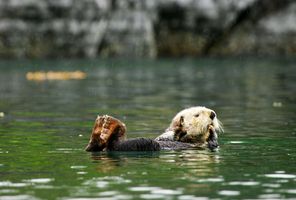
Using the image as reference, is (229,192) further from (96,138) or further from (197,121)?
(197,121)

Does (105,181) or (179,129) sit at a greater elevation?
(179,129)

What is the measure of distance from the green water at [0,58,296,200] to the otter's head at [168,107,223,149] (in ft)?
1.26

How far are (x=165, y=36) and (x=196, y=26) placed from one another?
2.07 meters

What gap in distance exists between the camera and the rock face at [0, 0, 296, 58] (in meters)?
59.3

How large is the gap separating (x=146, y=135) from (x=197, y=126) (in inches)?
127

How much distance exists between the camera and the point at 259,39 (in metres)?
62.2

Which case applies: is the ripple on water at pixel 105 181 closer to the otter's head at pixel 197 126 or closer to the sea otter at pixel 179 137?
the sea otter at pixel 179 137

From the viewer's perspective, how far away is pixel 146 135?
18.9 meters

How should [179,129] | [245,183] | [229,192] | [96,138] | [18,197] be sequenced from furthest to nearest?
[179,129], [96,138], [245,183], [229,192], [18,197]

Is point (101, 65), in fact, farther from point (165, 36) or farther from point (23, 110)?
point (23, 110)

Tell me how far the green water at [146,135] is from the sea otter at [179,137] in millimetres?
168

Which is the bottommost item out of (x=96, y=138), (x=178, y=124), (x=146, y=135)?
(x=146, y=135)

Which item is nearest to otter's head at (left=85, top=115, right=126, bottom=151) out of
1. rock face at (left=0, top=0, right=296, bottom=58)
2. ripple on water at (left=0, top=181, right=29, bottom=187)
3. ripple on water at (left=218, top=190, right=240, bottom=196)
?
ripple on water at (left=0, top=181, right=29, bottom=187)

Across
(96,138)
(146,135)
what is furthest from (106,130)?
(146,135)
